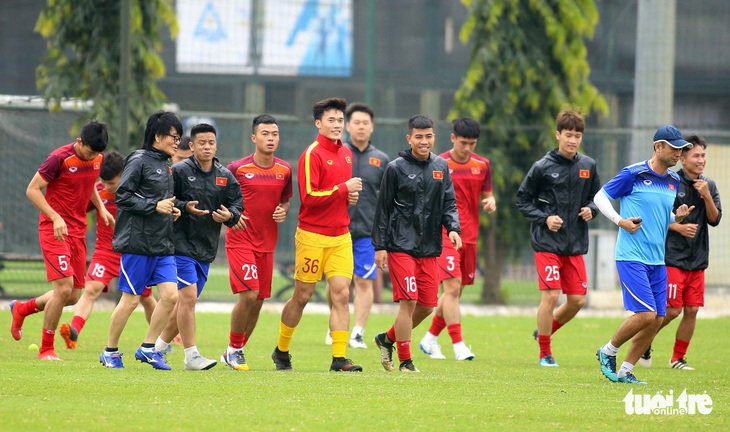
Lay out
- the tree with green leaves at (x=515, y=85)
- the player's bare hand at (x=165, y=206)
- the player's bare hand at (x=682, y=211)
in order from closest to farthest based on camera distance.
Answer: the player's bare hand at (x=165, y=206)
the player's bare hand at (x=682, y=211)
the tree with green leaves at (x=515, y=85)

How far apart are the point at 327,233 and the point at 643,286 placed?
271 cm

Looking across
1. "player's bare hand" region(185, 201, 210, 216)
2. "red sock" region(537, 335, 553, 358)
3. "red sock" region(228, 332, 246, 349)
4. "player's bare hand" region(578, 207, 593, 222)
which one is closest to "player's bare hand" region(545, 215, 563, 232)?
"player's bare hand" region(578, 207, 593, 222)

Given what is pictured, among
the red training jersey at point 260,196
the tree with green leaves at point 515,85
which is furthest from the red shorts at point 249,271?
the tree with green leaves at point 515,85

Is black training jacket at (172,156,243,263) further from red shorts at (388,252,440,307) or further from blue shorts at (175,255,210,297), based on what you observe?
red shorts at (388,252,440,307)

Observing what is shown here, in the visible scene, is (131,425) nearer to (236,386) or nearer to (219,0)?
(236,386)

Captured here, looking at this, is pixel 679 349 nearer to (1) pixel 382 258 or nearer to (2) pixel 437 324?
(2) pixel 437 324

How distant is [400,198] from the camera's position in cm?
1024

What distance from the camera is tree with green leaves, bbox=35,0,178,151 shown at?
17.6m

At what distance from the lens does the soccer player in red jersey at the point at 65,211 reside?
34.9 ft

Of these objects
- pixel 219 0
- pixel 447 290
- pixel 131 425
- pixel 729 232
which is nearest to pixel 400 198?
pixel 447 290

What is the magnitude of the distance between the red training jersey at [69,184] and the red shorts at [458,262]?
3655mm

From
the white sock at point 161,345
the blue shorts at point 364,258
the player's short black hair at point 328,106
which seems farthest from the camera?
the blue shorts at point 364,258

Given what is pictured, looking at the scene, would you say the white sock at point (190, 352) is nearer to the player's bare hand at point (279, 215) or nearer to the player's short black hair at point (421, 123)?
the player's bare hand at point (279, 215)

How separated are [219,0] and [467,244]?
1294 cm
